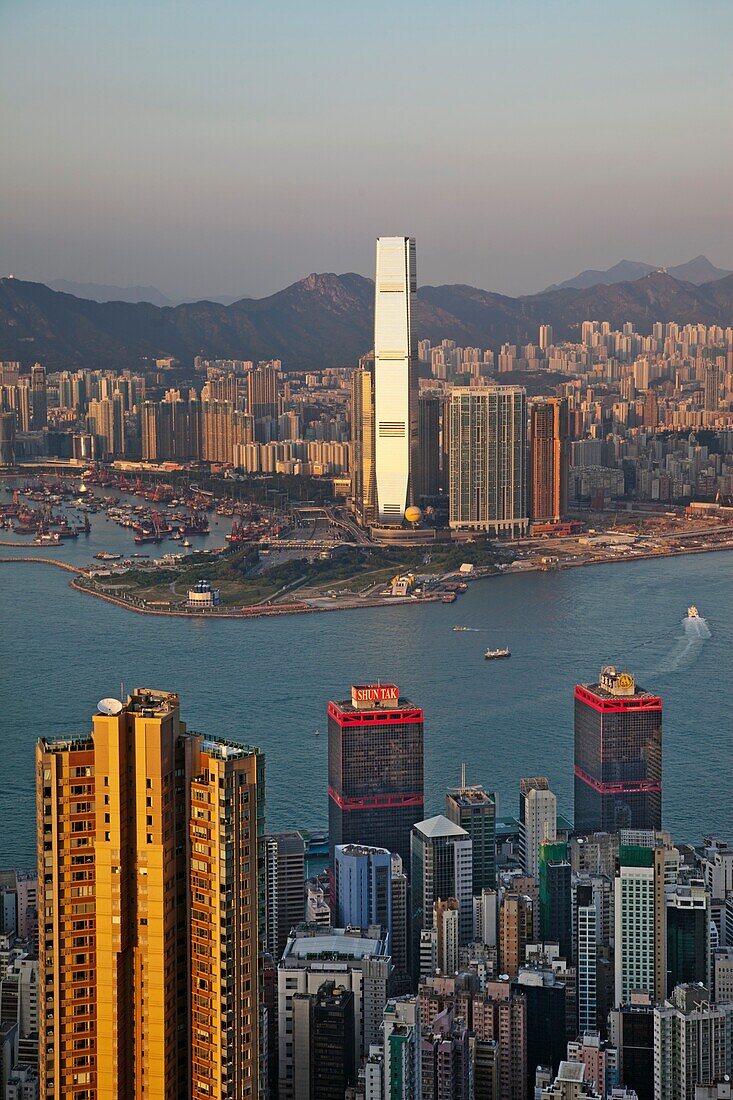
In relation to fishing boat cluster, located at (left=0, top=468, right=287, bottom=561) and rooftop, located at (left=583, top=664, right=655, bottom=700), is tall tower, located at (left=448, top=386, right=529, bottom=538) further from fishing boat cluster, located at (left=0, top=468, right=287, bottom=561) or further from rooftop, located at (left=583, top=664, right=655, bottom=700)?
rooftop, located at (left=583, top=664, right=655, bottom=700)

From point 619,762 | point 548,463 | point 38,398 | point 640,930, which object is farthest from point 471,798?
point 548,463

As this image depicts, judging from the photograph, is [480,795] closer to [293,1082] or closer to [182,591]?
[293,1082]

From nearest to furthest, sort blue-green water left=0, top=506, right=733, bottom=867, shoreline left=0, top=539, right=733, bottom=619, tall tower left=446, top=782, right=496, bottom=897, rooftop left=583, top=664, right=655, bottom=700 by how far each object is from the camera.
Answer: tall tower left=446, top=782, right=496, bottom=897, rooftop left=583, top=664, right=655, bottom=700, blue-green water left=0, top=506, right=733, bottom=867, shoreline left=0, top=539, right=733, bottom=619

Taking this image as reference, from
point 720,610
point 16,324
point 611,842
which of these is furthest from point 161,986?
point 720,610

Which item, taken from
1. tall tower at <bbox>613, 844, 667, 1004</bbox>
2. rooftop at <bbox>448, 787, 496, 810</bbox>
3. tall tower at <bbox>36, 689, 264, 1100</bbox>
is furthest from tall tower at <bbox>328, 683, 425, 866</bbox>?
tall tower at <bbox>36, 689, 264, 1100</bbox>

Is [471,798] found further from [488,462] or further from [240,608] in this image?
[488,462]

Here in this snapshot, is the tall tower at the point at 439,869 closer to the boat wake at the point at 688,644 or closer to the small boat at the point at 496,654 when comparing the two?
the boat wake at the point at 688,644
